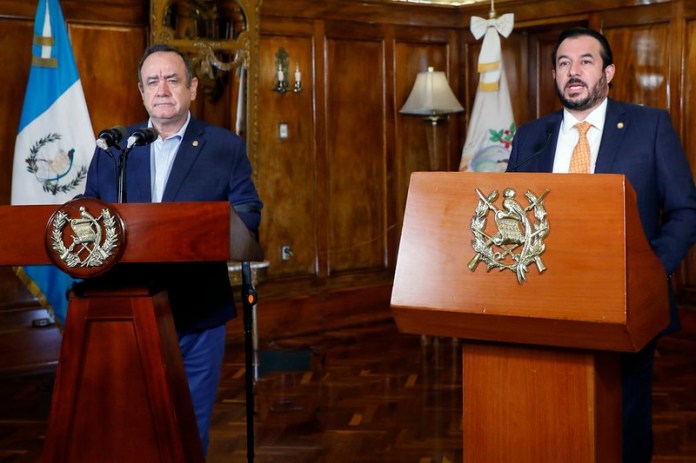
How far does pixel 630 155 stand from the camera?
2555mm

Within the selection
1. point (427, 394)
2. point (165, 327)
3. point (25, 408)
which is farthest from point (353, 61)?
point (165, 327)

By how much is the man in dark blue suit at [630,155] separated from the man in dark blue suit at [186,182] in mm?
842

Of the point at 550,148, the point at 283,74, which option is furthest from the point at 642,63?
the point at 550,148

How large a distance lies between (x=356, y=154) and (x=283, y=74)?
861 mm

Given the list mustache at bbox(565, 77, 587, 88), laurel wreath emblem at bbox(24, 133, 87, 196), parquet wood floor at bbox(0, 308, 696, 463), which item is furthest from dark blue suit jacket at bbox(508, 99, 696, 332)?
laurel wreath emblem at bbox(24, 133, 87, 196)

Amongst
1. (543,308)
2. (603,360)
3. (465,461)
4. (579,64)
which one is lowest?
(465,461)

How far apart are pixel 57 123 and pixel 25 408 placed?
156 cm

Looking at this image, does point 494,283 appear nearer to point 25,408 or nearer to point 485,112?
point 25,408

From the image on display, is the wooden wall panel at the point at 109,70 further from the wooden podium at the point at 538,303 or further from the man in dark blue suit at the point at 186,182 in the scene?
the wooden podium at the point at 538,303

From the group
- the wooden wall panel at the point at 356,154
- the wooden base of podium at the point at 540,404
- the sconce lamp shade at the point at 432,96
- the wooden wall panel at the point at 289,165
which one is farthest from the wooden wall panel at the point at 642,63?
the wooden base of podium at the point at 540,404

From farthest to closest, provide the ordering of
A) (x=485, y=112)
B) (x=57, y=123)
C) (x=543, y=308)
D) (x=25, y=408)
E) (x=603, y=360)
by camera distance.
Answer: (x=485, y=112) → (x=57, y=123) → (x=25, y=408) → (x=603, y=360) → (x=543, y=308)

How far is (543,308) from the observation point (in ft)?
6.26

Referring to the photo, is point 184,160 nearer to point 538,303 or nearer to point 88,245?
point 88,245

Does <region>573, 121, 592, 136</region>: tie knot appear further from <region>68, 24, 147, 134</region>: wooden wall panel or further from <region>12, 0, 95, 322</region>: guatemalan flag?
<region>68, 24, 147, 134</region>: wooden wall panel
